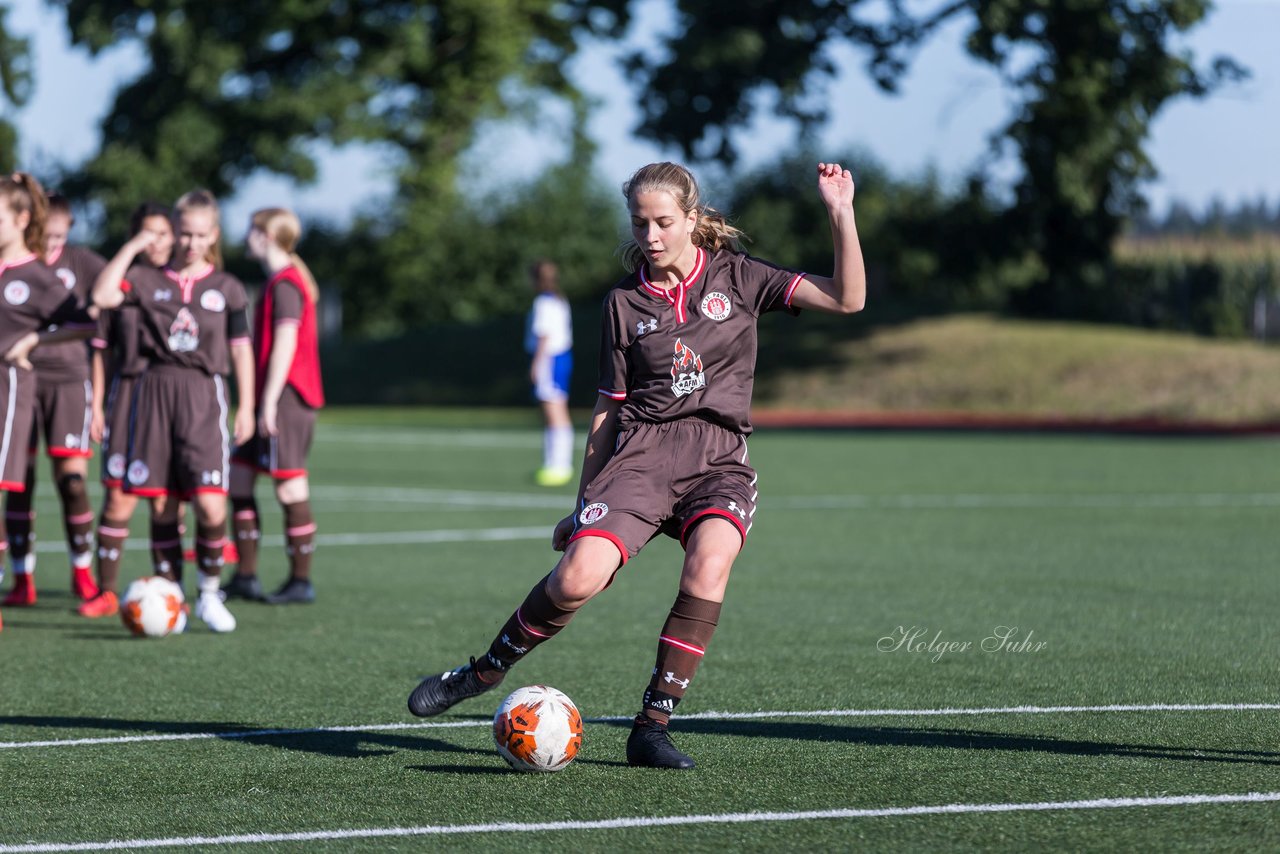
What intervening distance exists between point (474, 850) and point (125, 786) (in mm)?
1371

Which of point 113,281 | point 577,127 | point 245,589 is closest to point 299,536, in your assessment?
point 245,589

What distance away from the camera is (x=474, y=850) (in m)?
4.13

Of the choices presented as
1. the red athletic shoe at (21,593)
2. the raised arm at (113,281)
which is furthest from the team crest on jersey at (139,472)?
the red athletic shoe at (21,593)

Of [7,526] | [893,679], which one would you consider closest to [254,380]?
[7,526]

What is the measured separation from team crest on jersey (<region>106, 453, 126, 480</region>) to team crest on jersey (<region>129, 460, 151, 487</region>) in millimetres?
175

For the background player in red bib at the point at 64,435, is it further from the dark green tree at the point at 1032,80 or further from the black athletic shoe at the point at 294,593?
the dark green tree at the point at 1032,80

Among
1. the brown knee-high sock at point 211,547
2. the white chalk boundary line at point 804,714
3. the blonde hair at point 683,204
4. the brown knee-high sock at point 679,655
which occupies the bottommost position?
the white chalk boundary line at point 804,714

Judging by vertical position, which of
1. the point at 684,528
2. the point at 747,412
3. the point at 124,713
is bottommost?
the point at 124,713

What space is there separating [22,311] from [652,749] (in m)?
4.63

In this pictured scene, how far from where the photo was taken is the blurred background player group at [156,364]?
7969 millimetres

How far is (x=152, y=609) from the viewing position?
7.76m

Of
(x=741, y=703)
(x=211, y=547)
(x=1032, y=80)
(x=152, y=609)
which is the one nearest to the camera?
(x=741, y=703)

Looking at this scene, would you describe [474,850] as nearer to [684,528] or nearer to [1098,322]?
[684,528]

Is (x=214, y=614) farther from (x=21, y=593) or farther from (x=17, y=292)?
(x=17, y=292)
